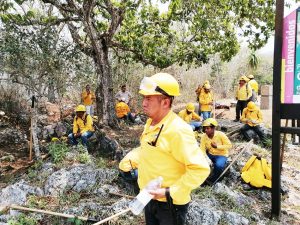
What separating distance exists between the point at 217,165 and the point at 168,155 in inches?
210

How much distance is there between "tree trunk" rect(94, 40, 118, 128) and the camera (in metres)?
11.8

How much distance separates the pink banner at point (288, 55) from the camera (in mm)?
5543

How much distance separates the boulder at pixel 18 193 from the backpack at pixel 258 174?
4.15 m

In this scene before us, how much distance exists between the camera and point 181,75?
74.4 feet

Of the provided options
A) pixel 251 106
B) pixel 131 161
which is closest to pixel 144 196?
pixel 131 161

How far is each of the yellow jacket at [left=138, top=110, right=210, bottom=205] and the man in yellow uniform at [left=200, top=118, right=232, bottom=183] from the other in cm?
504

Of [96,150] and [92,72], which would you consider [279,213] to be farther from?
[92,72]

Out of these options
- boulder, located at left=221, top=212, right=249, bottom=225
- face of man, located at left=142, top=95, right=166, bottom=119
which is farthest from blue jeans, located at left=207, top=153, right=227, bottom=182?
face of man, located at left=142, top=95, right=166, bottom=119

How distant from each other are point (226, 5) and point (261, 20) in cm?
155

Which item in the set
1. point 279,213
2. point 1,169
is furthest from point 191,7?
point 1,169

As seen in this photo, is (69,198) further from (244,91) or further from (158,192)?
(244,91)

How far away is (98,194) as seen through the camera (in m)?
6.83

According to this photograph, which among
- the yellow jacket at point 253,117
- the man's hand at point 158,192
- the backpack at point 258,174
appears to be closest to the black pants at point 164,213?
the man's hand at point 158,192

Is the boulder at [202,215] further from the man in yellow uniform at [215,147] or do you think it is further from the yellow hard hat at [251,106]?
the yellow hard hat at [251,106]
